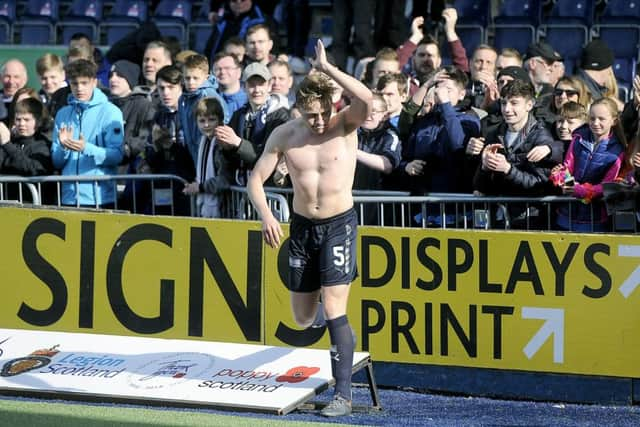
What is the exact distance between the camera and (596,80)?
11.3m

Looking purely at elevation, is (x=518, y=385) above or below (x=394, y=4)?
below

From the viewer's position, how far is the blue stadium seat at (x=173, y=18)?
662 inches

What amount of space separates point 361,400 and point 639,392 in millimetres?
1822

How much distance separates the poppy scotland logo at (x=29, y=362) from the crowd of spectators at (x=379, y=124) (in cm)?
202

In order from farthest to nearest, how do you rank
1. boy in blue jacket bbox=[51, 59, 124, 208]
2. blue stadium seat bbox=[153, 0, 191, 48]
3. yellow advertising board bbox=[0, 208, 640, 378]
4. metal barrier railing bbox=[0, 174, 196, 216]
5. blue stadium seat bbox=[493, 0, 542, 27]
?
blue stadium seat bbox=[153, 0, 191, 48] < blue stadium seat bbox=[493, 0, 542, 27] < boy in blue jacket bbox=[51, 59, 124, 208] < metal barrier railing bbox=[0, 174, 196, 216] < yellow advertising board bbox=[0, 208, 640, 378]

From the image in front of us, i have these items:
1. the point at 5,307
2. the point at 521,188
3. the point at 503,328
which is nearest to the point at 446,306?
the point at 503,328

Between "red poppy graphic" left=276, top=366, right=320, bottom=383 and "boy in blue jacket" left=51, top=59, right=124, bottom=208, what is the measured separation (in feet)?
10.6

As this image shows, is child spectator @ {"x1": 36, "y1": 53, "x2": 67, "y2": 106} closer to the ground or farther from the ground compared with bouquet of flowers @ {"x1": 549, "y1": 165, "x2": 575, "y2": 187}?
farther from the ground

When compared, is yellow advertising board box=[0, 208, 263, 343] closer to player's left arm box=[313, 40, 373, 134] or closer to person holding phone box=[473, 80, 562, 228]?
player's left arm box=[313, 40, 373, 134]

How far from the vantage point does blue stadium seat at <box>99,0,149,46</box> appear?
17125mm

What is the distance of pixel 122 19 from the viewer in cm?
1730

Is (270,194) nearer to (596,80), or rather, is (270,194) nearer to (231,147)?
(231,147)

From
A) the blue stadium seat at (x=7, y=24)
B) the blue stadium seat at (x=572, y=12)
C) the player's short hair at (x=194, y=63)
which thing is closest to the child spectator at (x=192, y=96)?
the player's short hair at (x=194, y=63)

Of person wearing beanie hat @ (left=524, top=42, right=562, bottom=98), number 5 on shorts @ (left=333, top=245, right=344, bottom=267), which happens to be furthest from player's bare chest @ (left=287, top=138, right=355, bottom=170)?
person wearing beanie hat @ (left=524, top=42, right=562, bottom=98)
